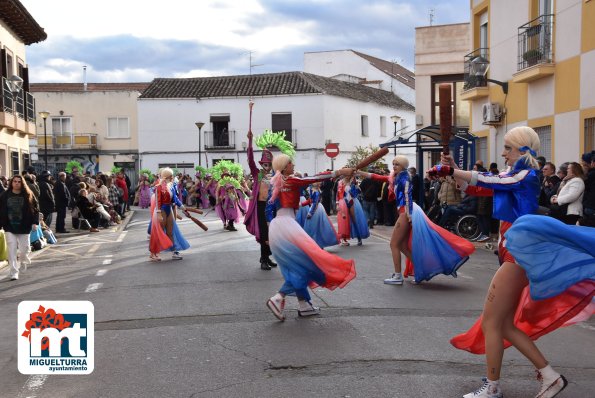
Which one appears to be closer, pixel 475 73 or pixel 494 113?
pixel 494 113

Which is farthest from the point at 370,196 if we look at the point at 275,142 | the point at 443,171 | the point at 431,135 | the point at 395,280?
the point at 443,171

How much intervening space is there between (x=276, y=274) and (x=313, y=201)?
198 centimetres

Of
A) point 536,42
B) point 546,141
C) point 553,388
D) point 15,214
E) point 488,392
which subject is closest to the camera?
point 553,388

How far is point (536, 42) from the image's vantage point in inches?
731

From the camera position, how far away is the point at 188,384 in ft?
18.4

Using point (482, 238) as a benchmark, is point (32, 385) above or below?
above

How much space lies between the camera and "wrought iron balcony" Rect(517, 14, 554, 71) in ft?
58.3

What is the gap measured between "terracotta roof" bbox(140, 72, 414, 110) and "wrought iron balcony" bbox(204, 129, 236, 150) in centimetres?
260

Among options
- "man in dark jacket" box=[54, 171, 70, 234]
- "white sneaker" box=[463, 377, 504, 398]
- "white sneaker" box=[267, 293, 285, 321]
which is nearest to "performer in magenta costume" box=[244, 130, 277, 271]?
"white sneaker" box=[267, 293, 285, 321]

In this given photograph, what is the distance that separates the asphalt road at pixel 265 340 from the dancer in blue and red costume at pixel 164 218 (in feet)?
5.48

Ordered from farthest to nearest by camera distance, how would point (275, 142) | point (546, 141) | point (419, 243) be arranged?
point (546, 141)
point (275, 142)
point (419, 243)

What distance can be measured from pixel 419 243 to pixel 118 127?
5041cm

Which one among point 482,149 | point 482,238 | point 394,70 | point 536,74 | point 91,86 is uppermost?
point 394,70

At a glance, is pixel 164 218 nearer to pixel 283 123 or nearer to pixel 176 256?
pixel 176 256
